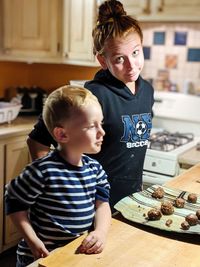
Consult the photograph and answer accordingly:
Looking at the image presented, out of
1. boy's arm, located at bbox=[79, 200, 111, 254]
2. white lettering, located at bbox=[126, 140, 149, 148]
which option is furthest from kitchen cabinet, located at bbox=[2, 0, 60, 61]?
boy's arm, located at bbox=[79, 200, 111, 254]

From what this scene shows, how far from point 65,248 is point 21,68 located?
2554mm

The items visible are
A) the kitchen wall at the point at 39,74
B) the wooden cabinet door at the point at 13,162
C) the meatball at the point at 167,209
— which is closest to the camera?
the meatball at the point at 167,209

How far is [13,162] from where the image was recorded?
2.70m

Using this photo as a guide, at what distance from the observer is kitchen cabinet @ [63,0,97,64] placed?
9.00ft

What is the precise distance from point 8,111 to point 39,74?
0.75 metres

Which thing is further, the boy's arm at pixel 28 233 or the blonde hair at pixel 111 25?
the blonde hair at pixel 111 25

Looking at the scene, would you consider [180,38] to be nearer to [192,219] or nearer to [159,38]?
[159,38]

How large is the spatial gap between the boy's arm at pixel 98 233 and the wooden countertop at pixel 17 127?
1460mm

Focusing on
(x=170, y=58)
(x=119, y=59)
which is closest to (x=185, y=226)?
(x=119, y=59)

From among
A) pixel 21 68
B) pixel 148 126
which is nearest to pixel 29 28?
pixel 21 68

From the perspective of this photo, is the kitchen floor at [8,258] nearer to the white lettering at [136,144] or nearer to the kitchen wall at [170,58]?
the kitchen wall at [170,58]

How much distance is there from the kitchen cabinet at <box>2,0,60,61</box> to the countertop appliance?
0.85 m

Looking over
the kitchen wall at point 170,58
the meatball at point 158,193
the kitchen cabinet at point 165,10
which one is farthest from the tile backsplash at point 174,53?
the meatball at point 158,193

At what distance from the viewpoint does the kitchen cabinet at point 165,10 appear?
2.54 m
